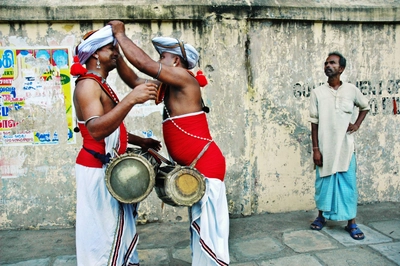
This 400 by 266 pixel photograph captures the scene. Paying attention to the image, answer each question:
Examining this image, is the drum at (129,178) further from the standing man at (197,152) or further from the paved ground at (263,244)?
the paved ground at (263,244)

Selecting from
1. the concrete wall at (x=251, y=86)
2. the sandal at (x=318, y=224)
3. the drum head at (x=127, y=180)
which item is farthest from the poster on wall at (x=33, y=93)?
the sandal at (x=318, y=224)

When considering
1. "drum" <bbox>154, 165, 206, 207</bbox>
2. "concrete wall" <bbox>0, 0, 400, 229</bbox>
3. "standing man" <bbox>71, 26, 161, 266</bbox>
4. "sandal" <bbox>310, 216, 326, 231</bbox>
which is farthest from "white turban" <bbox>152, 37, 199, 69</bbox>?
"sandal" <bbox>310, 216, 326, 231</bbox>

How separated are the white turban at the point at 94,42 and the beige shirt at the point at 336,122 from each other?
102 inches

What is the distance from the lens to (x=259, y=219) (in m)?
4.82

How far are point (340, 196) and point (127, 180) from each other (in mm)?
2730

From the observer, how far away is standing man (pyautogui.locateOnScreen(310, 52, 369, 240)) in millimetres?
4246

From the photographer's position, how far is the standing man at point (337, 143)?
4246 mm

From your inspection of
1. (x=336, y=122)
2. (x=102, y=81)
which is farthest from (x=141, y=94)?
(x=336, y=122)

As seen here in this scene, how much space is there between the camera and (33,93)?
4.55 meters

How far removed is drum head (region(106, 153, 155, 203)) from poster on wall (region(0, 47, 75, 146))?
231cm

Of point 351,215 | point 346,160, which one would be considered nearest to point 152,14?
point 346,160

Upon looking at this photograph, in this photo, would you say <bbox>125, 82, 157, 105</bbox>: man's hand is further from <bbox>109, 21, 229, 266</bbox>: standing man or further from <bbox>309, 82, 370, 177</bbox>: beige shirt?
<bbox>309, 82, 370, 177</bbox>: beige shirt

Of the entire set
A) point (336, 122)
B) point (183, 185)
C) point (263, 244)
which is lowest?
point (263, 244)

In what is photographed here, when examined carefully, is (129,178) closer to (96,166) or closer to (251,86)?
(96,166)
